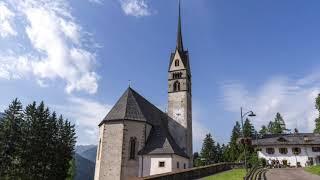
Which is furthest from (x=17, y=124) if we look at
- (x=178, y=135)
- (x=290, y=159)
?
(x=290, y=159)

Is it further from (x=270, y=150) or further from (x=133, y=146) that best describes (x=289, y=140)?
(x=133, y=146)

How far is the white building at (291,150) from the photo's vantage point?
59906 mm

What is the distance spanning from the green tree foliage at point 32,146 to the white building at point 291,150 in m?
41.8

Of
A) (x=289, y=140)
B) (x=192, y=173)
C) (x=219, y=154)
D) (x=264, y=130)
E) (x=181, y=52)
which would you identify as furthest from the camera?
(x=219, y=154)

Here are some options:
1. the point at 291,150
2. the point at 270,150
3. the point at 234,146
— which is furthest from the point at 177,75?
the point at 234,146

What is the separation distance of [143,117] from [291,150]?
36.6 meters

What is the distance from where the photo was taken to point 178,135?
49.8m

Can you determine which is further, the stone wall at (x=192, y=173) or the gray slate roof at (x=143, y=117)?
the gray slate roof at (x=143, y=117)

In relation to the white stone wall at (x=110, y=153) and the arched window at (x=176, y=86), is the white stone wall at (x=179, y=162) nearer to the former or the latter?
the white stone wall at (x=110, y=153)

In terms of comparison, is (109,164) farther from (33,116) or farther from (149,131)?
(33,116)

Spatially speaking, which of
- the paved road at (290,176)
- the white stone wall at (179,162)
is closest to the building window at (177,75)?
the white stone wall at (179,162)

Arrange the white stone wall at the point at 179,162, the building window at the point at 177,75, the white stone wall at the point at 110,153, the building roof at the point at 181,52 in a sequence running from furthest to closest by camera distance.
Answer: the building roof at the point at 181,52 < the building window at the point at 177,75 < the white stone wall at the point at 179,162 < the white stone wall at the point at 110,153

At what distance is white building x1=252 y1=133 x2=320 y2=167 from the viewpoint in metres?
59.9

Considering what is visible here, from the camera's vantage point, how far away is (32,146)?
50.8 meters
